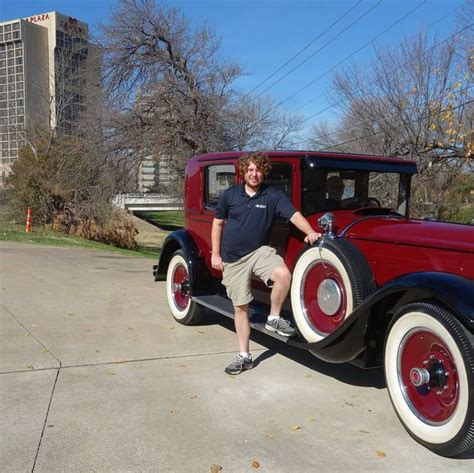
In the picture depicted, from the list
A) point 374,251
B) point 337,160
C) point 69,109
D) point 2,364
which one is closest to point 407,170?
point 337,160

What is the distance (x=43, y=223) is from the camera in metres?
21.0

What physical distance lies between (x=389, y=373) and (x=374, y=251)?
36.3 inches

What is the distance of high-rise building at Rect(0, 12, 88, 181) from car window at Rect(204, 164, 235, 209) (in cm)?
1722

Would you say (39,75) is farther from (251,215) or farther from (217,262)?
(251,215)

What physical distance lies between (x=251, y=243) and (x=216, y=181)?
1.52m

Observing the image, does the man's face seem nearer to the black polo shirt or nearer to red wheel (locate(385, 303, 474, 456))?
the black polo shirt

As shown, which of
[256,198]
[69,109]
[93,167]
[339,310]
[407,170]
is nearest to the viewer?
[339,310]

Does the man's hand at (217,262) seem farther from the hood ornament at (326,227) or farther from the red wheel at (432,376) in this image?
the red wheel at (432,376)

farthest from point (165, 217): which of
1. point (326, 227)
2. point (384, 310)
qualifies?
point (384, 310)

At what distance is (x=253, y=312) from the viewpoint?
4852 millimetres

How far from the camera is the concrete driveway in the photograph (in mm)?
2977

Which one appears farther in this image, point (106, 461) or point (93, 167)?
point (93, 167)

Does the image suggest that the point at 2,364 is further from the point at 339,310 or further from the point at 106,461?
the point at 339,310

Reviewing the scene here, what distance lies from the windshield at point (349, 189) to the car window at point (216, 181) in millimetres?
1025
